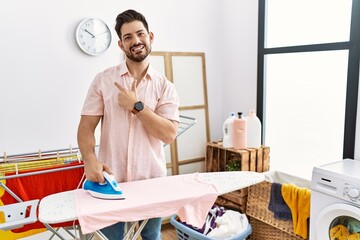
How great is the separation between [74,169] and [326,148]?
1833 millimetres

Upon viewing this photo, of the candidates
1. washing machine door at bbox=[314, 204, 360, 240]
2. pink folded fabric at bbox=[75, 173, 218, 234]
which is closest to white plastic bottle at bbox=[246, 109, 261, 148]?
washing machine door at bbox=[314, 204, 360, 240]

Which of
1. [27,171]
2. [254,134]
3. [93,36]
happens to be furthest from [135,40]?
[254,134]

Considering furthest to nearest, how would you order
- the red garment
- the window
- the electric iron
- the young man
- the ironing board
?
the window, the red garment, the young man, the electric iron, the ironing board

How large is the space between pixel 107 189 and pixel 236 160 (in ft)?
5.52

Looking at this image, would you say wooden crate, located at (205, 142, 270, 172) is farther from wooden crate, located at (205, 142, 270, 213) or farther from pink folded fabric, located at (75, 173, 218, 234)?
pink folded fabric, located at (75, 173, 218, 234)

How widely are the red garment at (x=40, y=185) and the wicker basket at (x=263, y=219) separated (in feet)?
4.45

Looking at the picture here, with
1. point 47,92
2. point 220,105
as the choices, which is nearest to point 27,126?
point 47,92

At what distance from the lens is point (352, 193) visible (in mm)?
1753

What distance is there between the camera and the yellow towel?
2.11m

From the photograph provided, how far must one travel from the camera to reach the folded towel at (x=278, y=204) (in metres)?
2.27

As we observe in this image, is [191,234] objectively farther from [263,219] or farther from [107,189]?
[107,189]

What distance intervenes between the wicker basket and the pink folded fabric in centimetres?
109

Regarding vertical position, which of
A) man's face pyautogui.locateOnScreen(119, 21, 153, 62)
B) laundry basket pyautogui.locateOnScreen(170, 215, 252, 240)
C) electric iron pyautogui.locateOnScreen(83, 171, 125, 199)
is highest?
man's face pyautogui.locateOnScreen(119, 21, 153, 62)

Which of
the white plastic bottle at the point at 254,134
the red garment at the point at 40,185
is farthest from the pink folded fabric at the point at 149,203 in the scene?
the white plastic bottle at the point at 254,134
